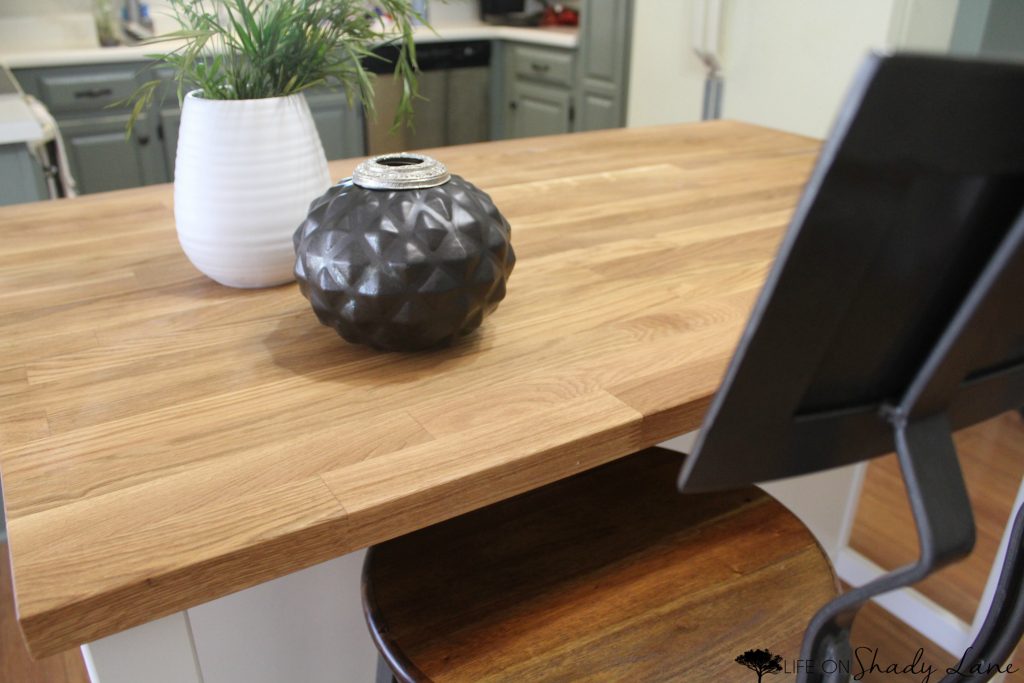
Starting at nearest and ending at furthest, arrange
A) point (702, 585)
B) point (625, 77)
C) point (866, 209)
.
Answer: point (866, 209), point (702, 585), point (625, 77)

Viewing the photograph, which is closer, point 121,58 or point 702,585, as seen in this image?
point 702,585

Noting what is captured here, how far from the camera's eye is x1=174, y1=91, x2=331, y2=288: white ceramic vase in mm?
987

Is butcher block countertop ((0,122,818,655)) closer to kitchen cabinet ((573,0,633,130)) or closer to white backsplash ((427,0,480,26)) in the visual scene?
kitchen cabinet ((573,0,633,130))

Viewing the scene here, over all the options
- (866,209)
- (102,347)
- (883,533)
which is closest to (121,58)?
(102,347)

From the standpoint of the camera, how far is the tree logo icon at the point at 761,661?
803 millimetres

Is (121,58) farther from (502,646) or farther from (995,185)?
(995,185)

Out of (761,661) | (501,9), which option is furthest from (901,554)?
(501,9)

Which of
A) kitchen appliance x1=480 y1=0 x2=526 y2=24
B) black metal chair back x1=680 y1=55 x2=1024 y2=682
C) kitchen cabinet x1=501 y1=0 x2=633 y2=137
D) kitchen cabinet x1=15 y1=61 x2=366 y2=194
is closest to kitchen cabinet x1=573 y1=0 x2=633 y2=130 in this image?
kitchen cabinet x1=501 y1=0 x2=633 y2=137

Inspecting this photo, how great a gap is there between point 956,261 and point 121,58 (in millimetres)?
3548

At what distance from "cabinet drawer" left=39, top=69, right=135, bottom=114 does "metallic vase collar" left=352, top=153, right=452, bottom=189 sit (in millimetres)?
2834

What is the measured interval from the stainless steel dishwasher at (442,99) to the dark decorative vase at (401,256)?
332 cm

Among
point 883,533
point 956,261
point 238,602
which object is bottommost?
point 883,533

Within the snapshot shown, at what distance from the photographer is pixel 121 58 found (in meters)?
3.35

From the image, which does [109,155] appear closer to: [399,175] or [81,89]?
[81,89]
